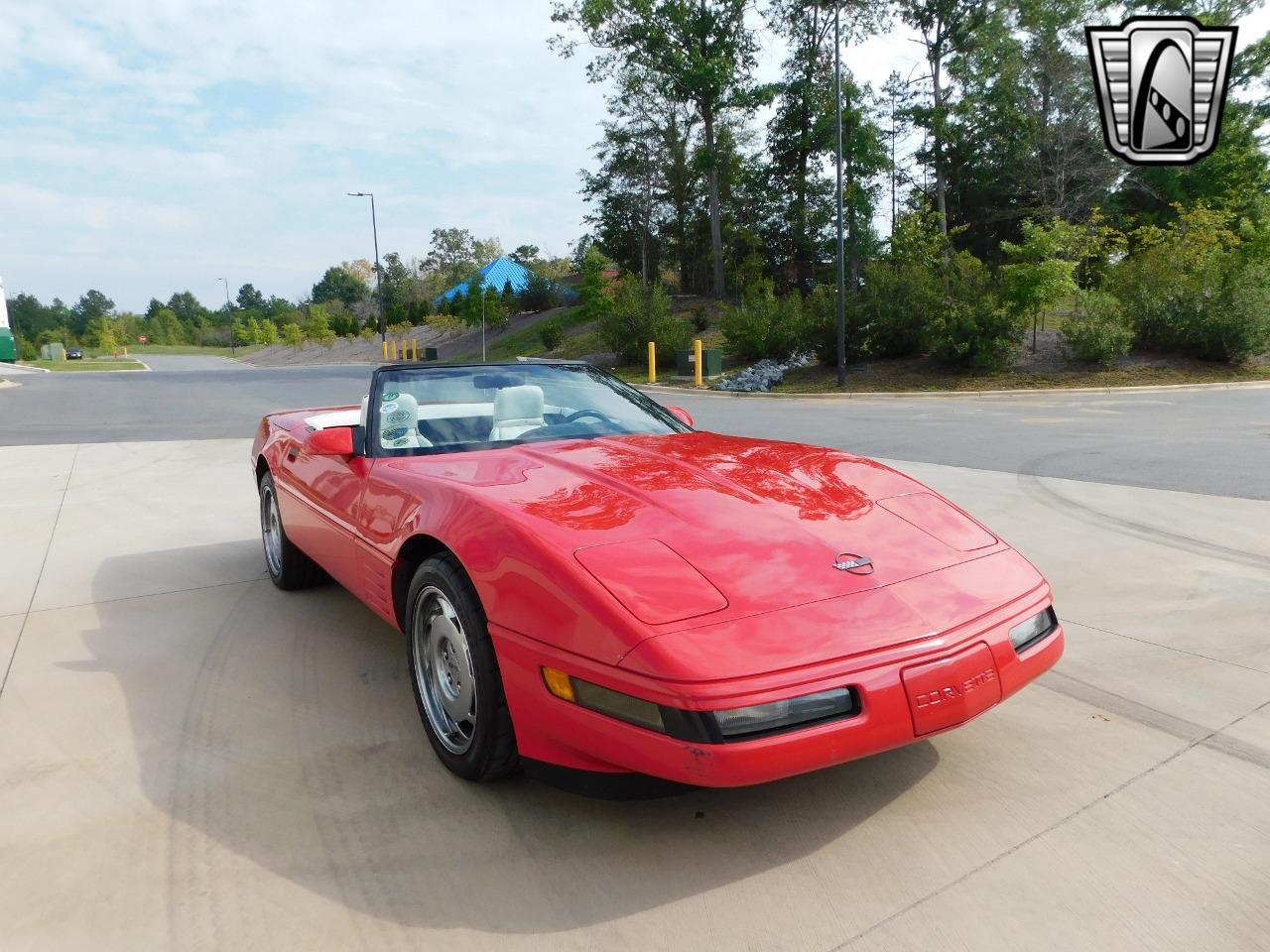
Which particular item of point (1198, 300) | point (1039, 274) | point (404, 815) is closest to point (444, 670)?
point (404, 815)

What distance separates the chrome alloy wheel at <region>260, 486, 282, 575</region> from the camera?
4535mm

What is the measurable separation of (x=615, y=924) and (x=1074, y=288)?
69.2 feet

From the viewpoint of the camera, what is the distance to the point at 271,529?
4711mm

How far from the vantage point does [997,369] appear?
20.4 m

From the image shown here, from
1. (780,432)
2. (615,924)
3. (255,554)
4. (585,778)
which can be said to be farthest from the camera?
(780,432)

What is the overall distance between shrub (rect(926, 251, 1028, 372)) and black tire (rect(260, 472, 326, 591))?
60.4ft

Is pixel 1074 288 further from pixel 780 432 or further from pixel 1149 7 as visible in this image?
pixel 1149 7

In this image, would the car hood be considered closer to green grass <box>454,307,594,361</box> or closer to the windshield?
the windshield

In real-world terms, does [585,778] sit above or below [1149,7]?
below

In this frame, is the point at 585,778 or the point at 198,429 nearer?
the point at 585,778

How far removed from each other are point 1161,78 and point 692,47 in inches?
1218

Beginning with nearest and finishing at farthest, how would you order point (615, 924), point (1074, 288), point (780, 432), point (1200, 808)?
point (615, 924)
point (1200, 808)
point (780, 432)
point (1074, 288)

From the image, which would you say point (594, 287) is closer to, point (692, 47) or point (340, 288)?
point (692, 47)

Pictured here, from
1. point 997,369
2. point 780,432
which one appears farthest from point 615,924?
point 997,369
